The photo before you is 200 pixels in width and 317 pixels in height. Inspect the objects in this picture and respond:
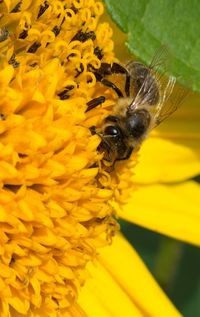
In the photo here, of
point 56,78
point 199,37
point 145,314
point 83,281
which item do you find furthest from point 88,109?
point 145,314

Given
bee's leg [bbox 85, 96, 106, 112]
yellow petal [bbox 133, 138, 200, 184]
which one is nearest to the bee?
bee's leg [bbox 85, 96, 106, 112]

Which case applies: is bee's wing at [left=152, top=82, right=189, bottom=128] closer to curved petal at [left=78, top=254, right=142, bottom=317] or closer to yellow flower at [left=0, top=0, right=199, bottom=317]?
yellow flower at [left=0, top=0, right=199, bottom=317]

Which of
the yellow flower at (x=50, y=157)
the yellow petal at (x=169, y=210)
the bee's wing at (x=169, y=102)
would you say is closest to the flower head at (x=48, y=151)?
the yellow flower at (x=50, y=157)

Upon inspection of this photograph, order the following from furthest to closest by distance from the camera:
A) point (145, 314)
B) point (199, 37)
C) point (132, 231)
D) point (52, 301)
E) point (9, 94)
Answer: point (132, 231)
point (145, 314)
point (52, 301)
point (199, 37)
point (9, 94)

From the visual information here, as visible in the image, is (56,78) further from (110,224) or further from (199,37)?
(110,224)

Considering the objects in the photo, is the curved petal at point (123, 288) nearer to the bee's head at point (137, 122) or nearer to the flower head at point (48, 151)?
the flower head at point (48, 151)

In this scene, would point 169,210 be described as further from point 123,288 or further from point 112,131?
point 112,131
